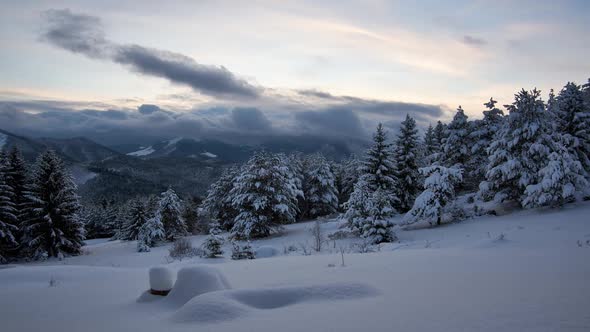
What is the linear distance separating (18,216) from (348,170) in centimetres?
3694

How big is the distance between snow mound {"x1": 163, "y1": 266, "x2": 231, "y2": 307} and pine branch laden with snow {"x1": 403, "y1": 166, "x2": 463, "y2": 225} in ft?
72.9

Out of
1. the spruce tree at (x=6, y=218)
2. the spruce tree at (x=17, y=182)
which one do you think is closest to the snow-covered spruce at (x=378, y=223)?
the spruce tree at (x=6, y=218)

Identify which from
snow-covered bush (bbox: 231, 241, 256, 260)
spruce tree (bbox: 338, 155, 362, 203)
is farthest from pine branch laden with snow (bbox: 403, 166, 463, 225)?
spruce tree (bbox: 338, 155, 362, 203)

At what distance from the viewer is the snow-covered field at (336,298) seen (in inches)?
117

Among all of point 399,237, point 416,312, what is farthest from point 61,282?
point 399,237

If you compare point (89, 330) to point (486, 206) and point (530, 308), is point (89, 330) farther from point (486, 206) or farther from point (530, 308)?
point (486, 206)

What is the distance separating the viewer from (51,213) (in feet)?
94.9

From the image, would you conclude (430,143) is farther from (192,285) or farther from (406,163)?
(192,285)

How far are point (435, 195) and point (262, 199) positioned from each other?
580 inches

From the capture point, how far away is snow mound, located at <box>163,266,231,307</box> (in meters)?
4.11

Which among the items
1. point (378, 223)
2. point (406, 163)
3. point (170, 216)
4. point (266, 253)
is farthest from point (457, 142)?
point (170, 216)

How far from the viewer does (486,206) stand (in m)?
26.9

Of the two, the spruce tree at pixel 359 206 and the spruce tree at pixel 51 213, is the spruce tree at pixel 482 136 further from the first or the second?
the spruce tree at pixel 51 213

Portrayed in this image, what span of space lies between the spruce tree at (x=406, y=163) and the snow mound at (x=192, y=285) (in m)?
28.6
